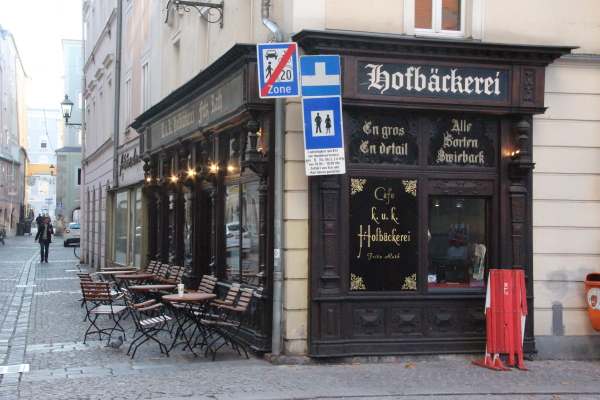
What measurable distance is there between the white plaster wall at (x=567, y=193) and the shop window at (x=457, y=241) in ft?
2.47

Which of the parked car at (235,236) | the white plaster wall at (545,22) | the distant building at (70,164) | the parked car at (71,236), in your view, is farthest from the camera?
the distant building at (70,164)

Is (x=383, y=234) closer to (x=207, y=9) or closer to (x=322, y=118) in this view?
(x=322, y=118)

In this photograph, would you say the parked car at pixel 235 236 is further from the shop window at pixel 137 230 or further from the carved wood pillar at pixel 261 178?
the shop window at pixel 137 230

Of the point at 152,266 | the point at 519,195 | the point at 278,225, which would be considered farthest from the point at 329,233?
the point at 152,266

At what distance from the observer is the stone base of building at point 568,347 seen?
10.7m

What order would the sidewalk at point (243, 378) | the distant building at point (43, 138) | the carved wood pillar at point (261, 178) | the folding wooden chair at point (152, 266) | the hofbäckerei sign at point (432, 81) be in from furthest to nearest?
the distant building at point (43, 138), the folding wooden chair at point (152, 266), the carved wood pillar at point (261, 178), the hofbäckerei sign at point (432, 81), the sidewalk at point (243, 378)

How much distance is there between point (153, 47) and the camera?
1886 centimetres

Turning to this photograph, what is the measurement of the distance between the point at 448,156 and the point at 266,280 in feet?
10.0

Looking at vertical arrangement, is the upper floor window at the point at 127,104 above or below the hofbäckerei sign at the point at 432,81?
above

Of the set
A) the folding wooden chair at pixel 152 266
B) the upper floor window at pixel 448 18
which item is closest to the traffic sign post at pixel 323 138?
the upper floor window at pixel 448 18

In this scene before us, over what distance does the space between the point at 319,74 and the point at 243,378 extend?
388 cm

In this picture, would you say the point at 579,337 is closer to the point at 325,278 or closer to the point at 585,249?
the point at 585,249

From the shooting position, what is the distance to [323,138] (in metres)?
9.73

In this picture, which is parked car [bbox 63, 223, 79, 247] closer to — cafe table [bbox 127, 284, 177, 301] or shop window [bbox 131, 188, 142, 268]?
shop window [bbox 131, 188, 142, 268]
